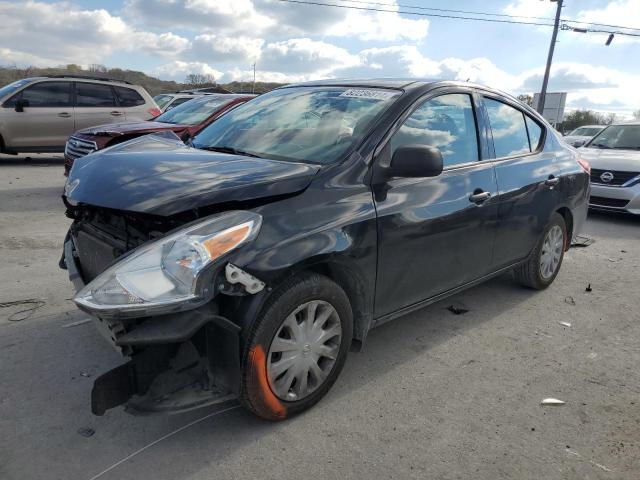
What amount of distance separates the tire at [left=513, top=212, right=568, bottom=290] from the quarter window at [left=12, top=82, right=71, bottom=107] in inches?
428

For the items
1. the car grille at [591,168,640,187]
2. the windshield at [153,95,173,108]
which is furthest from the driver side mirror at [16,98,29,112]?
the car grille at [591,168,640,187]

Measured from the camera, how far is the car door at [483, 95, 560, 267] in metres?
4.04

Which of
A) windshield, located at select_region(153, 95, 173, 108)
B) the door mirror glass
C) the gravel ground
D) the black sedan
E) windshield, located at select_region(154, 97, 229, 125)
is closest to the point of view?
the black sedan

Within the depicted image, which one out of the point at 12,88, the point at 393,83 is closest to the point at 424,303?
the point at 393,83

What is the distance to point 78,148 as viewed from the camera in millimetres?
8188

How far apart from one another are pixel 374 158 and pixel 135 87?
11032 millimetres

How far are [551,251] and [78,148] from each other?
695 cm

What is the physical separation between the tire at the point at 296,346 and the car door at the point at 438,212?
399mm

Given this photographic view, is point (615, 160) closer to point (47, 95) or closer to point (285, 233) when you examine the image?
point (285, 233)

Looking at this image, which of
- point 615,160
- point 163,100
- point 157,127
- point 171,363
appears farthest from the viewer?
point 163,100

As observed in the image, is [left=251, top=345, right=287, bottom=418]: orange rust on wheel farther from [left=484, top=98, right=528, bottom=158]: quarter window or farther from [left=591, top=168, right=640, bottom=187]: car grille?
[left=591, top=168, right=640, bottom=187]: car grille

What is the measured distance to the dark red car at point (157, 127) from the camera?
7852 millimetres

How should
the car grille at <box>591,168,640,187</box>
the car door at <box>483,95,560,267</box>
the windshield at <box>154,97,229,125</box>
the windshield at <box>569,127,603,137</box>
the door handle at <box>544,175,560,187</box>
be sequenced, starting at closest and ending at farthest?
1. the car door at <box>483,95,560,267</box>
2. the door handle at <box>544,175,560,187</box>
3. the car grille at <box>591,168,640,187</box>
4. the windshield at <box>154,97,229,125</box>
5. the windshield at <box>569,127,603,137</box>

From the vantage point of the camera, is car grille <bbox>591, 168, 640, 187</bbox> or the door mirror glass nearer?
the door mirror glass
